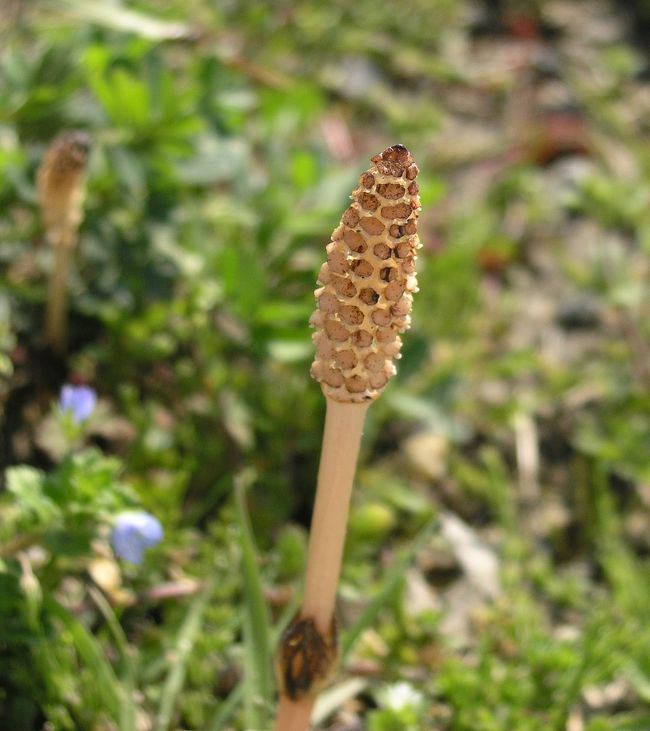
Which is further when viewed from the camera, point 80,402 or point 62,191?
point 62,191

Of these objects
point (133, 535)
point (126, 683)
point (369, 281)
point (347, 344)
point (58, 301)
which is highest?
point (369, 281)

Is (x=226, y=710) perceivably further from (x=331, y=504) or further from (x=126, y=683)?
(x=331, y=504)

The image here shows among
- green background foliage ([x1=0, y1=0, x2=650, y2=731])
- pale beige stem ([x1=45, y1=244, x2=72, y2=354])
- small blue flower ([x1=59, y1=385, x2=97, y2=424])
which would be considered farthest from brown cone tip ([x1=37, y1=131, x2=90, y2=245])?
small blue flower ([x1=59, y1=385, x2=97, y2=424])

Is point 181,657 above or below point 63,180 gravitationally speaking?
below

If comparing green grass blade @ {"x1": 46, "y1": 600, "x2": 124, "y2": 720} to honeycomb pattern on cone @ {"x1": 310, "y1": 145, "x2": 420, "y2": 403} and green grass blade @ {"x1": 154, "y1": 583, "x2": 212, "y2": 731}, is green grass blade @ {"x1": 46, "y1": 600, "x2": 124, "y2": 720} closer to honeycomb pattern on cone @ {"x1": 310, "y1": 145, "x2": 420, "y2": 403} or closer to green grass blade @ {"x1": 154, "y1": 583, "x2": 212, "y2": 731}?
green grass blade @ {"x1": 154, "y1": 583, "x2": 212, "y2": 731}

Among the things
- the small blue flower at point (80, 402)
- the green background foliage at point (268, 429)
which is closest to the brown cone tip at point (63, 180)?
the green background foliage at point (268, 429)

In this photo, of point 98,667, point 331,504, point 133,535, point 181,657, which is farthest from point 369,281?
point 181,657

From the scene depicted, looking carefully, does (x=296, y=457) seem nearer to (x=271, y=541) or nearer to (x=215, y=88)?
(x=271, y=541)

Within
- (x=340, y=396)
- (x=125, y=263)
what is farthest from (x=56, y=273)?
(x=340, y=396)
